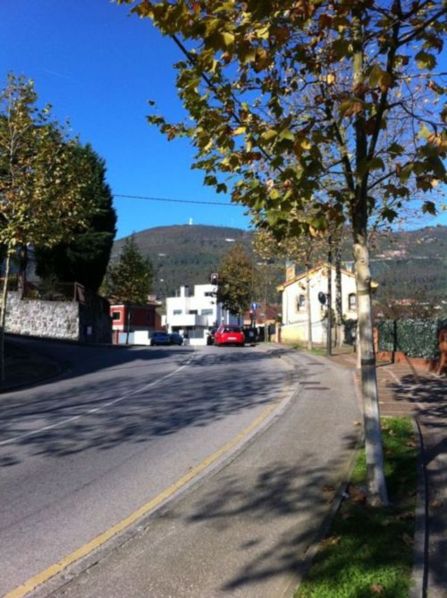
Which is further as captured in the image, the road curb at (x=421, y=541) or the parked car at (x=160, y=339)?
the parked car at (x=160, y=339)

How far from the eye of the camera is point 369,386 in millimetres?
6133

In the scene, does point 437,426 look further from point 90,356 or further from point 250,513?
point 90,356

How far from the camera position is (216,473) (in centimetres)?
750

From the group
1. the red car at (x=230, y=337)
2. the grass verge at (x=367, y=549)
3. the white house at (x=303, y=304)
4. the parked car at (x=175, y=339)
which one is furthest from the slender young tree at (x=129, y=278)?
the grass verge at (x=367, y=549)

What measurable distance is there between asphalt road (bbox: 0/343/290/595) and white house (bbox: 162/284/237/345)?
86743mm

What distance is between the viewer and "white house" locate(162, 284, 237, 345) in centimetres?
10750

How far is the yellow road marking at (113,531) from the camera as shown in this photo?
4453 mm

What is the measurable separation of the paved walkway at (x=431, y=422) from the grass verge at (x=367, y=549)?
17 cm

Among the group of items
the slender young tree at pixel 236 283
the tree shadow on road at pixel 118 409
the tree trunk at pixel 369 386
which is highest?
the slender young tree at pixel 236 283

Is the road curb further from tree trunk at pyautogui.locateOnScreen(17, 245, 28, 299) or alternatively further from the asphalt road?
tree trunk at pyautogui.locateOnScreen(17, 245, 28, 299)

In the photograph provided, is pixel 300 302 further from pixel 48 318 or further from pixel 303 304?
pixel 48 318

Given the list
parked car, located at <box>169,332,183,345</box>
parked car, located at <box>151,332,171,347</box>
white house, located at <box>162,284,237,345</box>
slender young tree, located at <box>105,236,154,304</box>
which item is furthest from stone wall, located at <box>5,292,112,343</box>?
white house, located at <box>162,284,237,345</box>

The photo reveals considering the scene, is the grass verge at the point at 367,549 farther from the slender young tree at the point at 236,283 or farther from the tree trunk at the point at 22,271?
the slender young tree at the point at 236,283

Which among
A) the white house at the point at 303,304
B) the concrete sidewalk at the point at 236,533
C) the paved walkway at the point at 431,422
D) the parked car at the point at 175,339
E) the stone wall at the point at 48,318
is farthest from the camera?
the parked car at the point at 175,339
